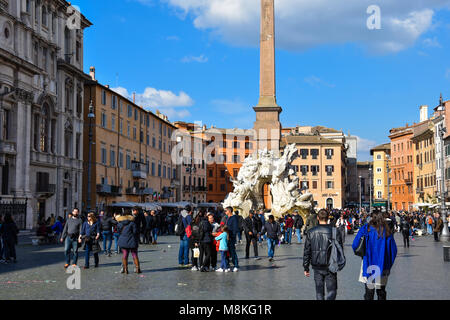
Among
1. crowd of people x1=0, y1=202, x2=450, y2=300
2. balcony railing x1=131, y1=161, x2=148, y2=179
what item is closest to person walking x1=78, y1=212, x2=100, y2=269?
crowd of people x1=0, y1=202, x2=450, y2=300

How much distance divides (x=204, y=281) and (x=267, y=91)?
21.7 m

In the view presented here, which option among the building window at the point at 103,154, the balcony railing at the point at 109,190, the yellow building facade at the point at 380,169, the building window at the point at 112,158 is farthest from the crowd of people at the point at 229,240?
the yellow building facade at the point at 380,169

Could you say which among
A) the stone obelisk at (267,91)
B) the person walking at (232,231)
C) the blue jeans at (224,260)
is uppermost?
the stone obelisk at (267,91)

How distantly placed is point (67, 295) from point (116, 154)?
3864 cm

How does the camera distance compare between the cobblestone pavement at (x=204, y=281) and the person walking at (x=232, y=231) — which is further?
the person walking at (x=232, y=231)

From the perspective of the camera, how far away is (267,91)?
31.5 meters

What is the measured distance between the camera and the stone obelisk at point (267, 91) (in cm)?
3088

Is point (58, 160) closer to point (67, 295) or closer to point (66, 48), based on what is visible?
point (66, 48)

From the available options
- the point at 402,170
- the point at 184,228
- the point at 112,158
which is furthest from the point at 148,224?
the point at 402,170

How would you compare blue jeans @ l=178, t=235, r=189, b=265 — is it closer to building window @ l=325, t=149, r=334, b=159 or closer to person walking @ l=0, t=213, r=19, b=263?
person walking @ l=0, t=213, r=19, b=263

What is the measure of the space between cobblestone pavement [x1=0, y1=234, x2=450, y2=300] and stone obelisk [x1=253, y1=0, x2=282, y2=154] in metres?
16.0

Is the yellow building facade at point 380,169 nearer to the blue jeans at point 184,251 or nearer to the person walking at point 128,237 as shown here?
the blue jeans at point 184,251

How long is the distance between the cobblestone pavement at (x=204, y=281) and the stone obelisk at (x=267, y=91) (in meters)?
16.0
